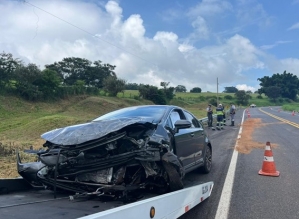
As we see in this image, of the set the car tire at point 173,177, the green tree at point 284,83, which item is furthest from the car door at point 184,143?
the green tree at point 284,83

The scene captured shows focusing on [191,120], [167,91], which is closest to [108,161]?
[191,120]

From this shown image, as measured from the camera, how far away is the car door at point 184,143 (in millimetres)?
5480

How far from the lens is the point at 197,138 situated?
6.73 meters

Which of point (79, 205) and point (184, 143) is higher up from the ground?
point (184, 143)

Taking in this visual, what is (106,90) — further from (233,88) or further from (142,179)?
(233,88)

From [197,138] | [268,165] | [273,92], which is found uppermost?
[273,92]

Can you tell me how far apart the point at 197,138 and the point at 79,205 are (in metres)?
3.59

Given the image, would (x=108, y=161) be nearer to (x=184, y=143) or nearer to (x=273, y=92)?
(x=184, y=143)

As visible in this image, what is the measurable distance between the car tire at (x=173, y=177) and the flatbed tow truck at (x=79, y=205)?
149 millimetres

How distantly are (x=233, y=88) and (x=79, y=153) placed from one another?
172836 millimetres

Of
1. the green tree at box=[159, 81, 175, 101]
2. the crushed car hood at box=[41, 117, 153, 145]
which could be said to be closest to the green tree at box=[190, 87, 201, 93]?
the green tree at box=[159, 81, 175, 101]

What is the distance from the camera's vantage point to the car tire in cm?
429

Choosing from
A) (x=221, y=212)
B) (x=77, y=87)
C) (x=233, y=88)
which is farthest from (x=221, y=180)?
(x=233, y=88)

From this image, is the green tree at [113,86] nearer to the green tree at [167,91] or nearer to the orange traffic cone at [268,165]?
the green tree at [167,91]
